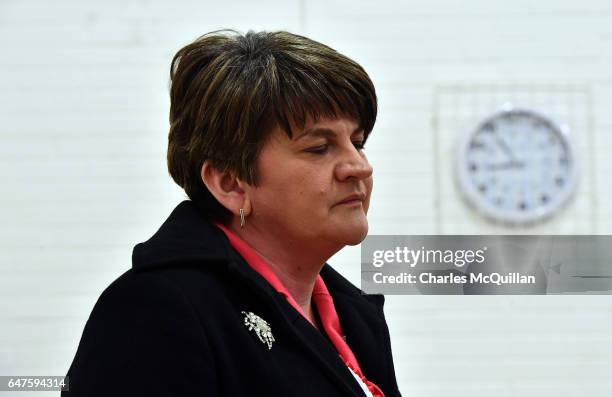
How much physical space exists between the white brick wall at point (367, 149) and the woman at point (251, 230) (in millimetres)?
2020

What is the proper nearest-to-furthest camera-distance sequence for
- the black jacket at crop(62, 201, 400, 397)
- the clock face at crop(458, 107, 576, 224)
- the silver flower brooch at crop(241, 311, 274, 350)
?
1. the black jacket at crop(62, 201, 400, 397)
2. the silver flower brooch at crop(241, 311, 274, 350)
3. the clock face at crop(458, 107, 576, 224)

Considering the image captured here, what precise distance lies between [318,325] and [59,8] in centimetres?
257

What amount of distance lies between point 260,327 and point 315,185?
0.87 ft

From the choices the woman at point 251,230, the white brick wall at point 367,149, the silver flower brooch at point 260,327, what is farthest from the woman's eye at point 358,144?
the white brick wall at point 367,149

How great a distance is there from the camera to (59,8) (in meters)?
3.73

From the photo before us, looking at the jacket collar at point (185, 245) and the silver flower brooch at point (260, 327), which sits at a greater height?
the jacket collar at point (185, 245)

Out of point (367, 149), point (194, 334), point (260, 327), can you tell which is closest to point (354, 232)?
point (260, 327)

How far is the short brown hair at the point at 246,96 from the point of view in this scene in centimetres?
149

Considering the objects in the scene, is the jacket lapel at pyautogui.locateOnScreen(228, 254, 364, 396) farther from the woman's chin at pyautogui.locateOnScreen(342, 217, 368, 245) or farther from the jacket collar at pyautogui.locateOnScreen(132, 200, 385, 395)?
the woman's chin at pyautogui.locateOnScreen(342, 217, 368, 245)

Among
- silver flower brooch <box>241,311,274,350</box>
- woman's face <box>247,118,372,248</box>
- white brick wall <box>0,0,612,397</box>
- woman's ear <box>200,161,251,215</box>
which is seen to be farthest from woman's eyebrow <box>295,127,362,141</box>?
white brick wall <box>0,0,612,397</box>

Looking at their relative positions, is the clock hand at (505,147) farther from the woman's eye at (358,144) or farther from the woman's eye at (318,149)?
the woman's eye at (318,149)

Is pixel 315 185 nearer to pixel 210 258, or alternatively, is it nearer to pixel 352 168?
pixel 352 168

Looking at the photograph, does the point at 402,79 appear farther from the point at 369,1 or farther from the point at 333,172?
the point at 333,172

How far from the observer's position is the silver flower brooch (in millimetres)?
1397
